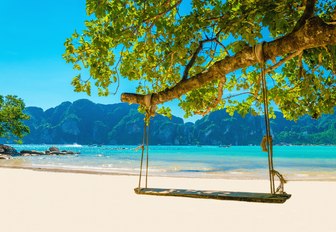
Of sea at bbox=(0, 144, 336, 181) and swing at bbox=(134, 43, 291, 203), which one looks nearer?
swing at bbox=(134, 43, 291, 203)

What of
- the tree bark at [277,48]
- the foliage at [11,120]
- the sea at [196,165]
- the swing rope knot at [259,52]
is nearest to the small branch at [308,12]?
the tree bark at [277,48]

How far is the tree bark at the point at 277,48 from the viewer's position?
340cm

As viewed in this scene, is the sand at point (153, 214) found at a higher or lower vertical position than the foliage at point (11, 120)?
lower

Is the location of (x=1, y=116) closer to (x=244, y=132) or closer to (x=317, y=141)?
(x=317, y=141)

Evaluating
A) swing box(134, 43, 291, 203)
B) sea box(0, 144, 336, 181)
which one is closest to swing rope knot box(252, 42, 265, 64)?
swing box(134, 43, 291, 203)

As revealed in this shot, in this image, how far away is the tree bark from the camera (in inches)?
134

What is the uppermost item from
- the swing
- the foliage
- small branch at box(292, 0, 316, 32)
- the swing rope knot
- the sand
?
the foliage

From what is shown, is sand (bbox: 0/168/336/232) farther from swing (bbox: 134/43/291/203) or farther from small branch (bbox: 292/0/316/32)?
small branch (bbox: 292/0/316/32)

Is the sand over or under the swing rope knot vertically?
under

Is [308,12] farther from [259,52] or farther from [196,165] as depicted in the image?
[196,165]

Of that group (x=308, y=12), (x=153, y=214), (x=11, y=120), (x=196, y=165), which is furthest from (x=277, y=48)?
(x=11, y=120)

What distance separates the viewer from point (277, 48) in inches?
150

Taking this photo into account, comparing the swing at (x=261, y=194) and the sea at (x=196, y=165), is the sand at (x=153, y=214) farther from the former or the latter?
the sea at (x=196, y=165)

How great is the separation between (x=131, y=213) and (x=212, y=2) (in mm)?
4157
